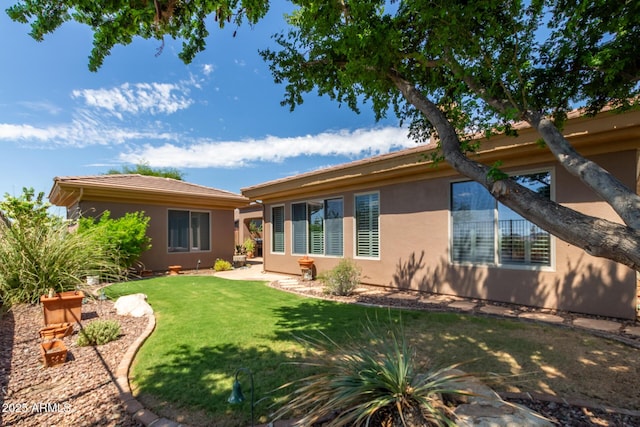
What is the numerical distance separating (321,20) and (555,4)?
3039 millimetres

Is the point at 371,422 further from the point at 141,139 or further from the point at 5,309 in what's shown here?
the point at 141,139

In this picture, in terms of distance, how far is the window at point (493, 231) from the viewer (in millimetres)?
6094

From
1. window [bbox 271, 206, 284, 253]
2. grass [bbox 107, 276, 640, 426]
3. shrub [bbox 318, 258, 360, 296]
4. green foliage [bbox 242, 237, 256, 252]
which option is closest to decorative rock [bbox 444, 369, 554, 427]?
grass [bbox 107, 276, 640, 426]

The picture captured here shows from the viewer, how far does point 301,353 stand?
3.96m

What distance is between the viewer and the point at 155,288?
8.52 m

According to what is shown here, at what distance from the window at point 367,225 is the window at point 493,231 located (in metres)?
2.23

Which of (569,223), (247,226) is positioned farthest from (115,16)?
(247,226)

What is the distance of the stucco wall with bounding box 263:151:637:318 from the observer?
5.30 metres

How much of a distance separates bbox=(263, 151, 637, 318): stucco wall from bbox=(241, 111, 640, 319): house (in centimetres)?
2

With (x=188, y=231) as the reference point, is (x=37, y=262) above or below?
below

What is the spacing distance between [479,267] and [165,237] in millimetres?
11491

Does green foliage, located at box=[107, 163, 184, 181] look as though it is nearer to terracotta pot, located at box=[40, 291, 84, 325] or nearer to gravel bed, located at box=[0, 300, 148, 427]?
terracotta pot, located at box=[40, 291, 84, 325]

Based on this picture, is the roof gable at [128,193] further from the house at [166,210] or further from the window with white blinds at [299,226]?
the window with white blinds at [299,226]

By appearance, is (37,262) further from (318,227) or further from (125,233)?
(318,227)
